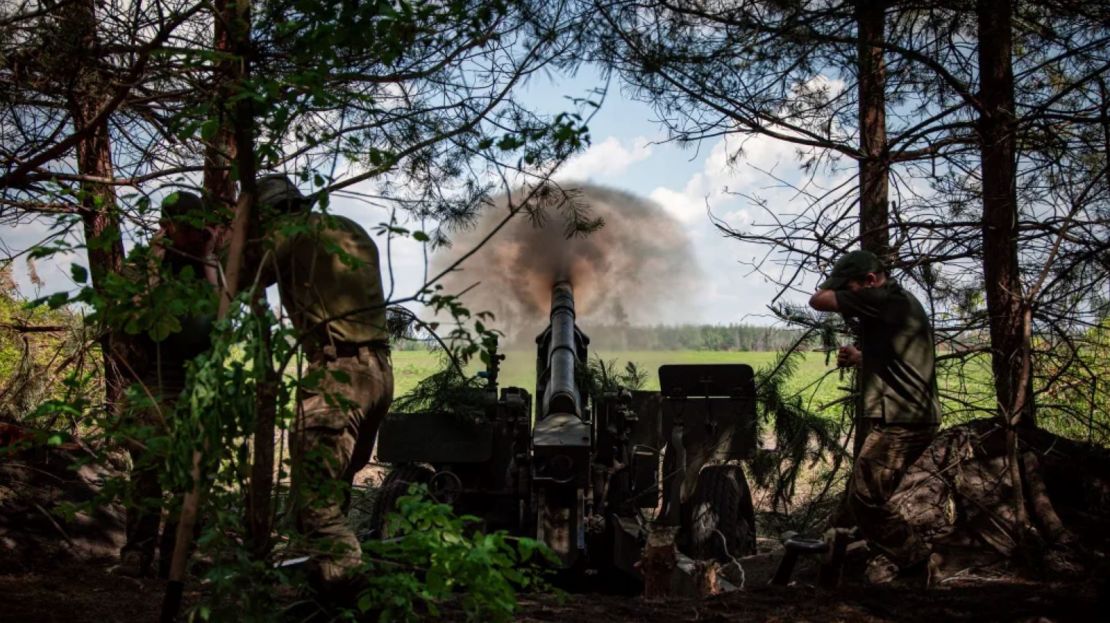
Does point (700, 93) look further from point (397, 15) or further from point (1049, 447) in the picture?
point (397, 15)

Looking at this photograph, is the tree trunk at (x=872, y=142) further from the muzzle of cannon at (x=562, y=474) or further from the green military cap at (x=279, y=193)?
the green military cap at (x=279, y=193)

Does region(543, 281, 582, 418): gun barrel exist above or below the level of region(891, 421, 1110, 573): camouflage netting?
above

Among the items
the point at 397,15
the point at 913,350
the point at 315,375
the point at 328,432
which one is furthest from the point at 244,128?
the point at 913,350

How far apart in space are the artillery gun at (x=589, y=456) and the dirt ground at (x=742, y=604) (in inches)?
72.5

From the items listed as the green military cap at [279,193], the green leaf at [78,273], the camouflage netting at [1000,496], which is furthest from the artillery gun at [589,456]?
the green leaf at [78,273]

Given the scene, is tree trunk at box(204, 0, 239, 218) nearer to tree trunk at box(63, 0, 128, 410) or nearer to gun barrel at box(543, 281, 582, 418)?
tree trunk at box(63, 0, 128, 410)

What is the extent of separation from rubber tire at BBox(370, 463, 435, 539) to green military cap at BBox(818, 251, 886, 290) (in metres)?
3.26

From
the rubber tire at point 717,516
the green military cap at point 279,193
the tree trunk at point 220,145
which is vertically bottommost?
the rubber tire at point 717,516

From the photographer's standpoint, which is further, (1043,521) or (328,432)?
(1043,521)

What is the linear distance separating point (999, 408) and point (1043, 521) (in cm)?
65

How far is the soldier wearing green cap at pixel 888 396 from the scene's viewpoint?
598 cm

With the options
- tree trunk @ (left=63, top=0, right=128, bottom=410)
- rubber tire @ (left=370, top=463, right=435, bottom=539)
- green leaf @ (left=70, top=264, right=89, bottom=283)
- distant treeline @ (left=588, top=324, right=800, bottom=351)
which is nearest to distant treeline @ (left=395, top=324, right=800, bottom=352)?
distant treeline @ (left=588, top=324, right=800, bottom=351)

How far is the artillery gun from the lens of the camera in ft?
25.4

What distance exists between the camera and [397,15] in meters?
3.54
